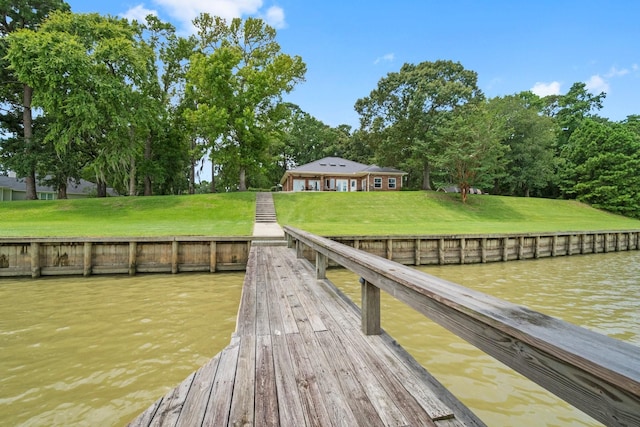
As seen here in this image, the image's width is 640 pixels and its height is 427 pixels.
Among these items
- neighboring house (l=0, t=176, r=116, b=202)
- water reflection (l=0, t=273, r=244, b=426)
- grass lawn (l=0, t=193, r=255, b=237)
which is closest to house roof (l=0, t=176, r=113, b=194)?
neighboring house (l=0, t=176, r=116, b=202)

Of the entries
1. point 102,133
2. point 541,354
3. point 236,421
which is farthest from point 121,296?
point 102,133

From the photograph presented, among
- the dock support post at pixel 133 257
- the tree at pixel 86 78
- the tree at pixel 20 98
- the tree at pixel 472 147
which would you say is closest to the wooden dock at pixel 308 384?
the dock support post at pixel 133 257

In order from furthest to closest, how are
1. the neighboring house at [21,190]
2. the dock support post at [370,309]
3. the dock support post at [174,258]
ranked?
the neighboring house at [21,190] < the dock support post at [174,258] < the dock support post at [370,309]

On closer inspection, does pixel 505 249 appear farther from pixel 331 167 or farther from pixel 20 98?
pixel 20 98

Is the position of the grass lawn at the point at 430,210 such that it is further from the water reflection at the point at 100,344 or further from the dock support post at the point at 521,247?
the water reflection at the point at 100,344

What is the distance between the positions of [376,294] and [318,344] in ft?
2.58

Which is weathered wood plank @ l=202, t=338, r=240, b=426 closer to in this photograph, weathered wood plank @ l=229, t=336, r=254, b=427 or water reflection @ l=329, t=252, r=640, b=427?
weathered wood plank @ l=229, t=336, r=254, b=427

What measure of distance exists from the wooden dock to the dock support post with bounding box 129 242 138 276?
731 cm

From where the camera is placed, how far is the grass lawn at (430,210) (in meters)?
22.8

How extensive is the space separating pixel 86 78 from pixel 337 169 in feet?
85.9

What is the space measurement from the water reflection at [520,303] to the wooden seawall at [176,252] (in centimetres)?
82

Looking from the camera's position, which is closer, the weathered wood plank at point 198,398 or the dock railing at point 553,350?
the dock railing at point 553,350

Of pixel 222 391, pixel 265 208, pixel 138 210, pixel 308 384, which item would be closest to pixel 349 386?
pixel 308 384

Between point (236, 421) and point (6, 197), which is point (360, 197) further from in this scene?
point (6, 197)
